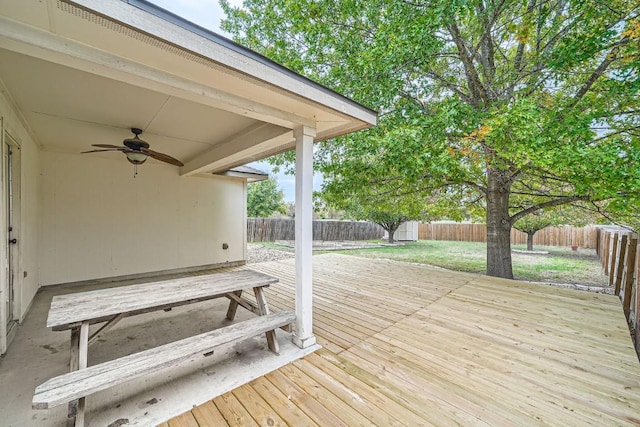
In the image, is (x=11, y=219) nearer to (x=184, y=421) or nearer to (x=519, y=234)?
(x=184, y=421)

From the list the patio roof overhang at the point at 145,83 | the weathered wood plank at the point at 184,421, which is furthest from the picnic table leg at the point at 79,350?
the patio roof overhang at the point at 145,83

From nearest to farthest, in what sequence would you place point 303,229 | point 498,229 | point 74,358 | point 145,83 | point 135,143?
point 145,83, point 74,358, point 303,229, point 135,143, point 498,229

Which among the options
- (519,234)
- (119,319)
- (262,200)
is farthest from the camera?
(262,200)

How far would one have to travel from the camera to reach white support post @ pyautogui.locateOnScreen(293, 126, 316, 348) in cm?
242

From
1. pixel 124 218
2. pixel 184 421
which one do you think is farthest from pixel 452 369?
pixel 124 218

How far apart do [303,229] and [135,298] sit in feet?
4.93

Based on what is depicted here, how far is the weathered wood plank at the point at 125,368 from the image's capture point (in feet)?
4.26

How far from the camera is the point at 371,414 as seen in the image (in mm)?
1653

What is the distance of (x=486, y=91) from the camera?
4961 mm

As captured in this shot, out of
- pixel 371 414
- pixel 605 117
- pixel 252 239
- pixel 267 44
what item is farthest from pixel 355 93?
pixel 252 239

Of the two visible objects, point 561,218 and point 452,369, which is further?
point 561,218

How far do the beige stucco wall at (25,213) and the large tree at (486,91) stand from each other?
173 inches

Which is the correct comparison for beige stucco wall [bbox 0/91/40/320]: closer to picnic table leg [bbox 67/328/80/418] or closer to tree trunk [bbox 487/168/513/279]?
picnic table leg [bbox 67/328/80/418]

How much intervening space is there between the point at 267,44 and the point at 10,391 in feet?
24.4
